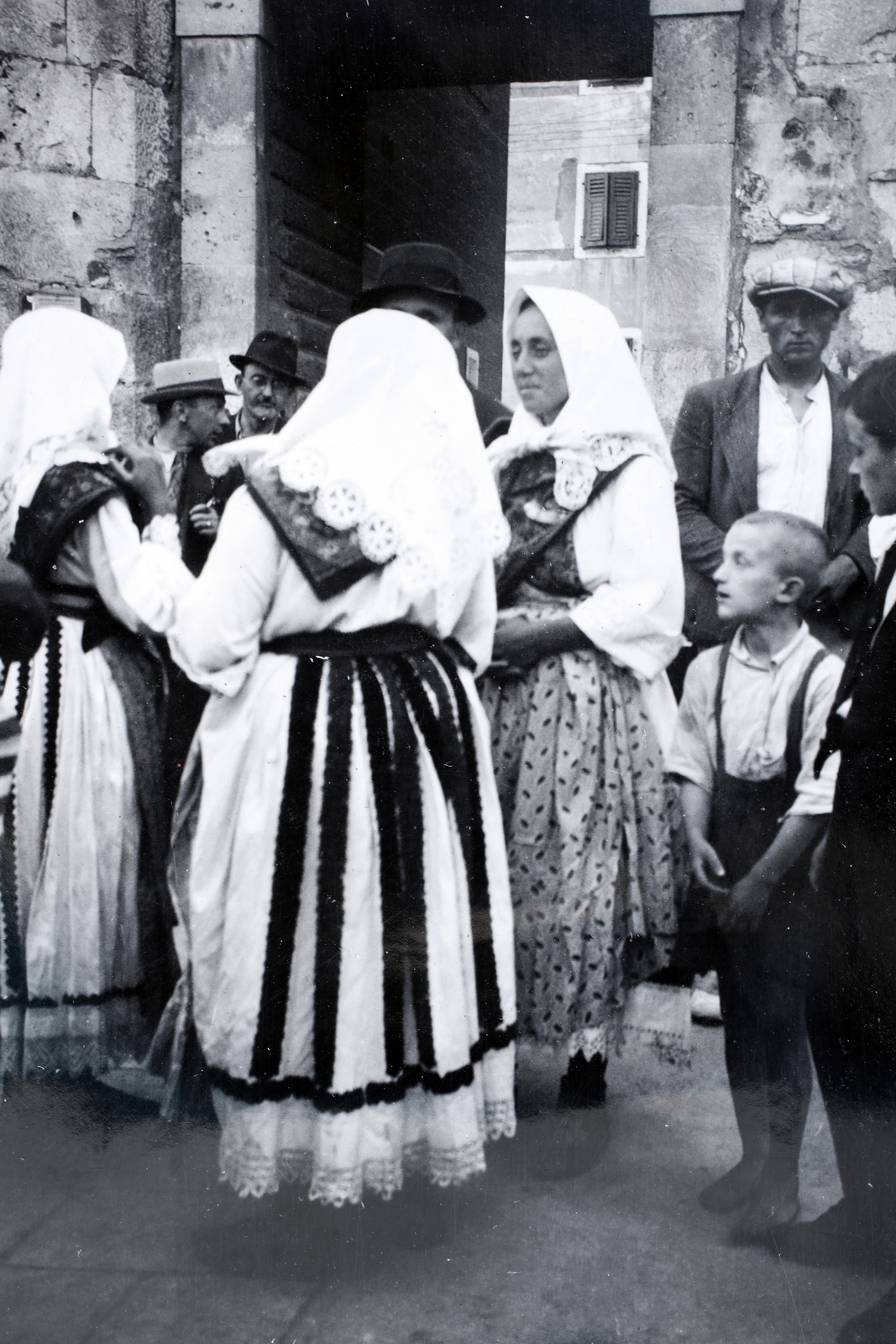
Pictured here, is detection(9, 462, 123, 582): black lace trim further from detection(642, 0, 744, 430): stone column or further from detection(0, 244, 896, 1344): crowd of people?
detection(642, 0, 744, 430): stone column

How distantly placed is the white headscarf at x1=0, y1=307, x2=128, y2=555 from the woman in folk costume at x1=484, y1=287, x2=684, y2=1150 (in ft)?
2.97

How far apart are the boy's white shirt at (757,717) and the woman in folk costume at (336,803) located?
688mm

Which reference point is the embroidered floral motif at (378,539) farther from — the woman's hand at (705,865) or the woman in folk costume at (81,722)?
the woman's hand at (705,865)

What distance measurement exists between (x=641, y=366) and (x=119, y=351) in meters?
1.17

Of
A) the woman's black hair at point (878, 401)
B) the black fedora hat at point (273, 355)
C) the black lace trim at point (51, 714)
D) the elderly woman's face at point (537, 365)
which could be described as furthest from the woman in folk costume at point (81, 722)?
the woman's black hair at point (878, 401)

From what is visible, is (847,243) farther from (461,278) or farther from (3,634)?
(3,634)

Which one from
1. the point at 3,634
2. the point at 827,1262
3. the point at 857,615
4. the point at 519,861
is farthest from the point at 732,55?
the point at 827,1262

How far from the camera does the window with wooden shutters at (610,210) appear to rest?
2738 millimetres

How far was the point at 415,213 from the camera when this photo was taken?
2770mm

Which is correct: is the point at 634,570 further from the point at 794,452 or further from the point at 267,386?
the point at 267,386

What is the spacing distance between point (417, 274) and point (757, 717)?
122cm

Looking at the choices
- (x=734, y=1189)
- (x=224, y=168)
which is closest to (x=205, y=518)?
(x=224, y=168)

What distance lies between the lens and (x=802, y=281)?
2.75m

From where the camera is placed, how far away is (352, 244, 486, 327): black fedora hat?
9.16 feet
